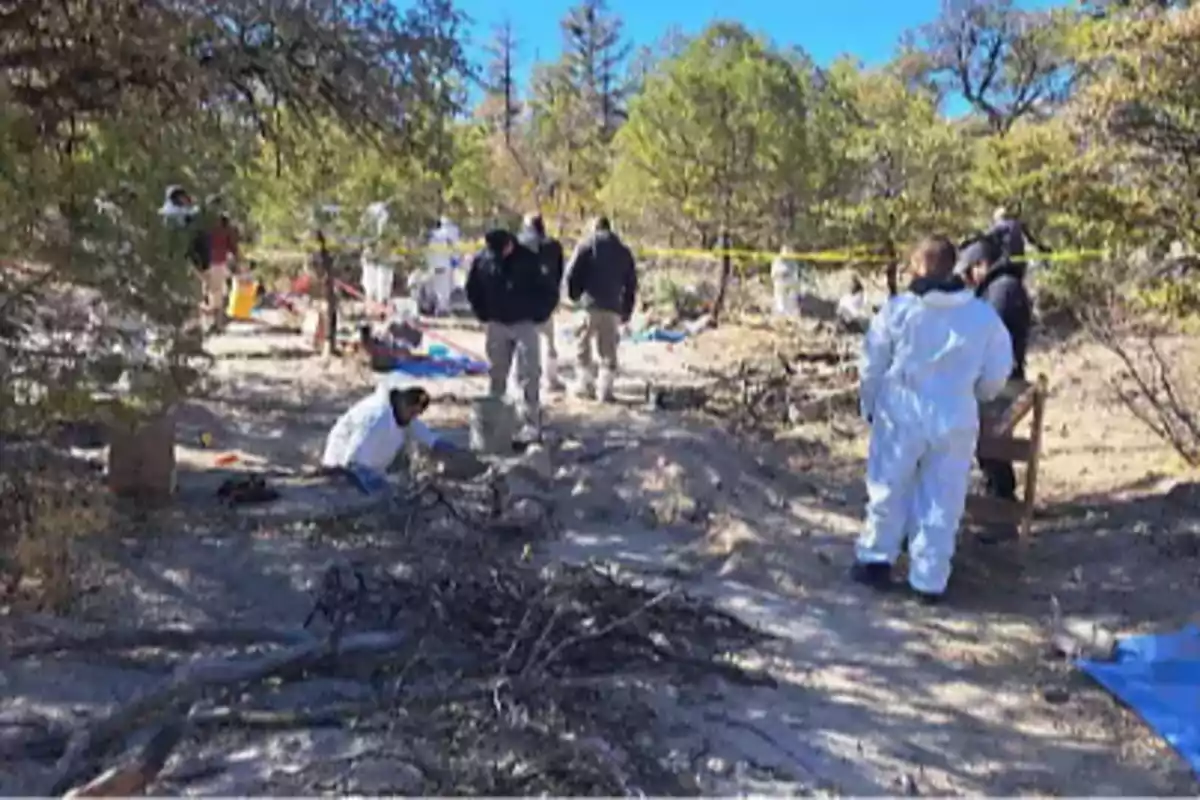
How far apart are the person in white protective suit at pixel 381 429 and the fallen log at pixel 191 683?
9.73ft

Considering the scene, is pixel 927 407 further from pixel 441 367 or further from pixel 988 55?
pixel 988 55

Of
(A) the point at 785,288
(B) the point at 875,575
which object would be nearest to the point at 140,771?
(B) the point at 875,575

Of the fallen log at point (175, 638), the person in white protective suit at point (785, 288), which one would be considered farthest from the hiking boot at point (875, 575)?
the person in white protective suit at point (785, 288)

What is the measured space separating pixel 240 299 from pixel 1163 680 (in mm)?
13375

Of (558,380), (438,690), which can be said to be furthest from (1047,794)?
(558,380)

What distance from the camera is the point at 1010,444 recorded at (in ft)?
22.4

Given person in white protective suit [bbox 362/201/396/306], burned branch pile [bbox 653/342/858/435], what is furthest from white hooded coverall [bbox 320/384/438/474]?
person in white protective suit [bbox 362/201/396/306]

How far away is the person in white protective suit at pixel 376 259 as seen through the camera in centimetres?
1365

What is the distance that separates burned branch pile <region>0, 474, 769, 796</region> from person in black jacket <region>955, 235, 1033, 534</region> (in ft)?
8.21

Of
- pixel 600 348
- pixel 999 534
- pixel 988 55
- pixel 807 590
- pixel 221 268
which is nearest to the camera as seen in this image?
pixel 807 590

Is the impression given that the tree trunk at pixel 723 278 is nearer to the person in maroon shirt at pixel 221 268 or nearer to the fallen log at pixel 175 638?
the person in maroon shirt at pixel 221 268

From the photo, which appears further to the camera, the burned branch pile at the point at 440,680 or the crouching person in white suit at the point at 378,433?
the crouching person in white suit at the point at 378,433

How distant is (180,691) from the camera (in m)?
4.45

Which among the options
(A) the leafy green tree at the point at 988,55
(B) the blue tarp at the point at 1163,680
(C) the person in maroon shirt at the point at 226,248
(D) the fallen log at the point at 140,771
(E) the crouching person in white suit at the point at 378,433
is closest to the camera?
(D) the fallen log at the point at 140,771
